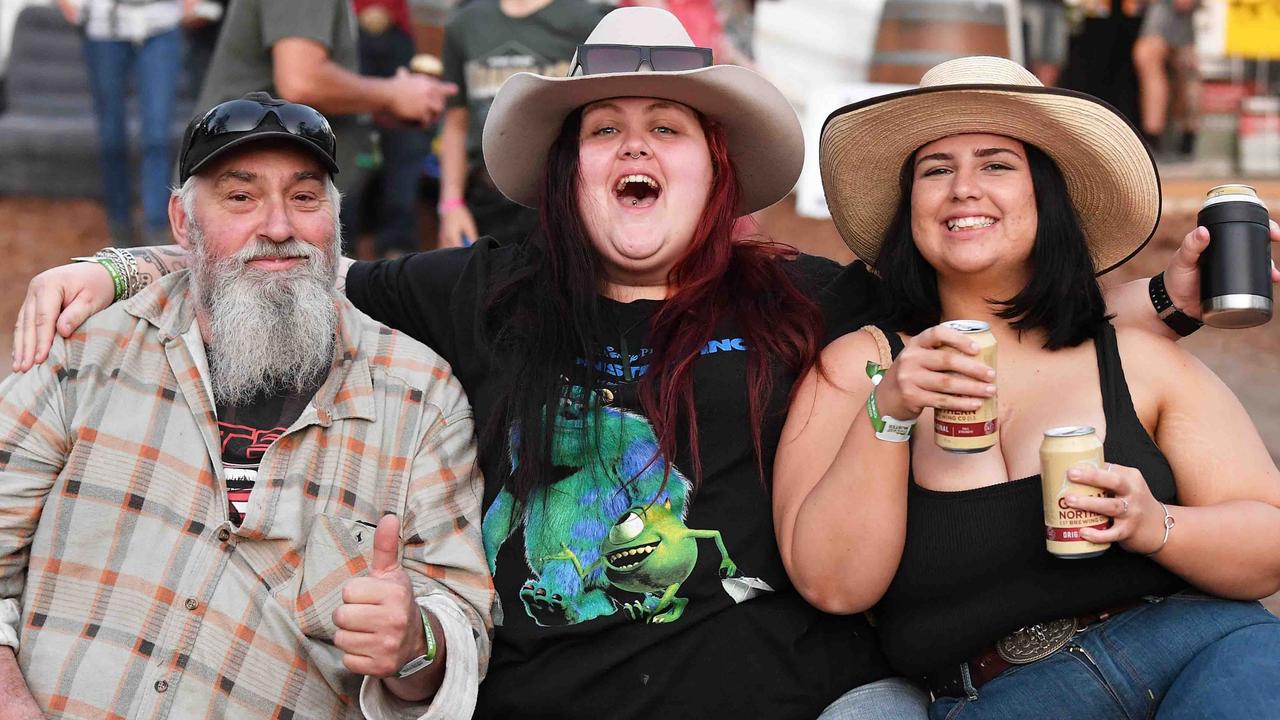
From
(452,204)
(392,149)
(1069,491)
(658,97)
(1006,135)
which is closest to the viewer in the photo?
(1069,491)

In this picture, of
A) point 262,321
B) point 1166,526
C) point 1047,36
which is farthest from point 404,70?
point 1047,36

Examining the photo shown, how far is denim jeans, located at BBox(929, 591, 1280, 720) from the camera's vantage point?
8.73 ft

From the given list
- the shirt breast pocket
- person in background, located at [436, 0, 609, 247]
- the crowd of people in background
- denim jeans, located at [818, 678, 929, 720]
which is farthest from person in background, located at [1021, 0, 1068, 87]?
the shirt breast pocket

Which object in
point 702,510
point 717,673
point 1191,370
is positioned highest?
point 1191,370

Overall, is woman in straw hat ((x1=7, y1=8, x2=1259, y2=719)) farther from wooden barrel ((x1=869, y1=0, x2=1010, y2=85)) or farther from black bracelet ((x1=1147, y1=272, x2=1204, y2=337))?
wooden barrel ((x1=869, y1=0, x2=1010, y2=85))

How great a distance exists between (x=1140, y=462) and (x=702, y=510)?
950mm

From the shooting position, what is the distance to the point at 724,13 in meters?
8.90

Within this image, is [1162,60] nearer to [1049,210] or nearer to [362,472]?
[1049,210]

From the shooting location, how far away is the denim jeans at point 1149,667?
8.73 ft

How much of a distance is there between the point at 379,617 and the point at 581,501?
666 millimetres

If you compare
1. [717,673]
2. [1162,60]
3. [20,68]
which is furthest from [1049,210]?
[20,68]

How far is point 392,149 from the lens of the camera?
26.0 feet

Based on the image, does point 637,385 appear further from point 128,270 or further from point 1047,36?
point 1047,36

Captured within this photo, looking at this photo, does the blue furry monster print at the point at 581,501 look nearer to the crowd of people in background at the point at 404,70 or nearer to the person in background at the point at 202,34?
the crowd of people in background at the point at 404,70
